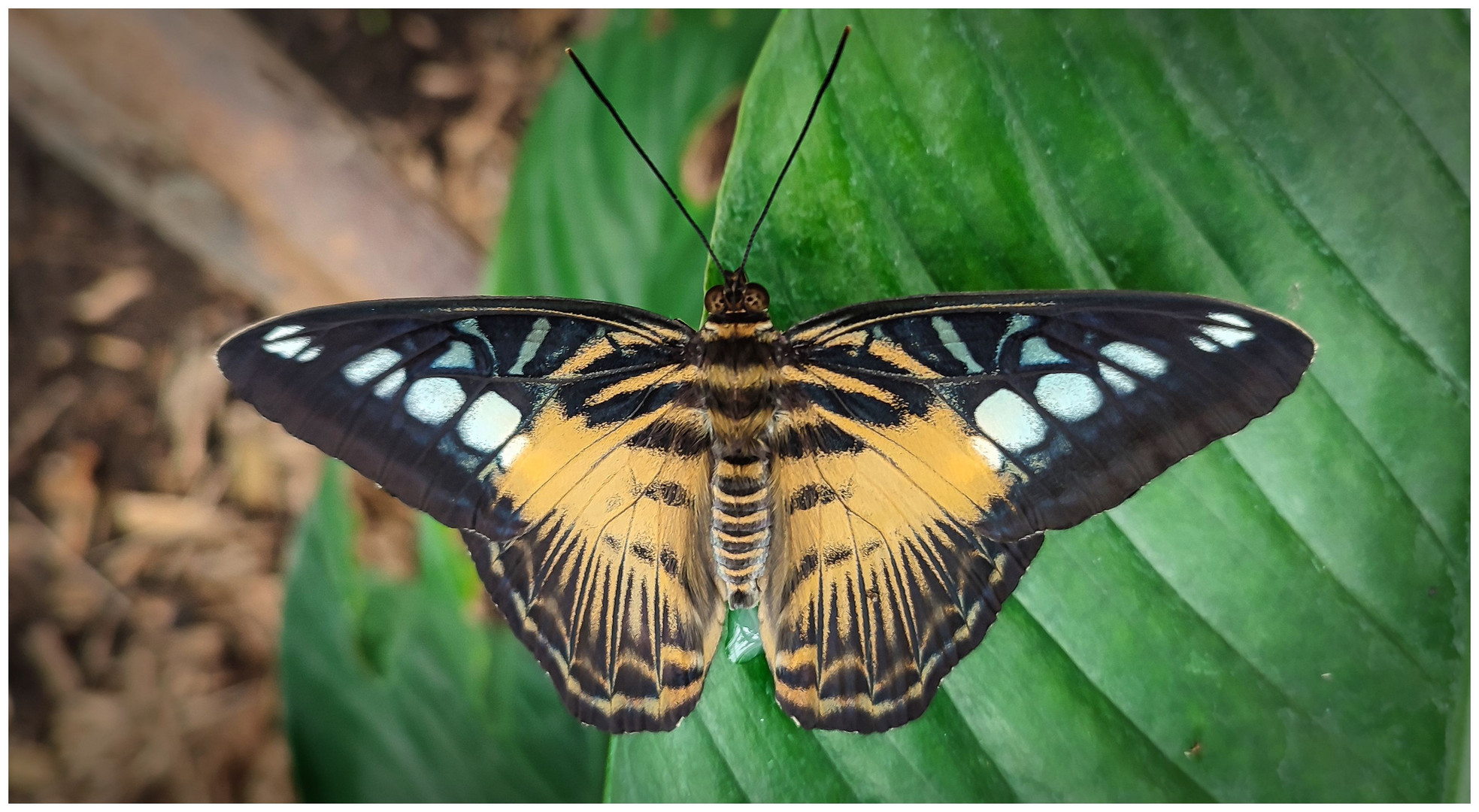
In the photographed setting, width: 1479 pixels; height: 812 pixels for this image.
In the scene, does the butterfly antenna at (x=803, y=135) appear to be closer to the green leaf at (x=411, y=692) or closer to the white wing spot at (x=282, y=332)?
the white wing spot at (x=282, y=332)

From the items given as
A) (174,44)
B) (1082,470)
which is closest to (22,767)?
(174,44)

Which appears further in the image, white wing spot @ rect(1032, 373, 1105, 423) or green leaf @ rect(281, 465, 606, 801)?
green leaf @ rect(281, 465, 606, 801)

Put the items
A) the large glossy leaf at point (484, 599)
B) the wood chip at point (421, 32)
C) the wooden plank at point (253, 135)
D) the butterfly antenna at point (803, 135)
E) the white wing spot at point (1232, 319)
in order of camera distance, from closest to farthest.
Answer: the white wing spot at point (1232, 319)
the butterfly antenna at point (803, 135)
the large glossy leaf at point (484, 599)
the wooden plank at point (253, 135)
the wood chip at point (421, 32)

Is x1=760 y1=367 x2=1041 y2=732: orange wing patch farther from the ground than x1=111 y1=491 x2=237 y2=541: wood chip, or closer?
closer

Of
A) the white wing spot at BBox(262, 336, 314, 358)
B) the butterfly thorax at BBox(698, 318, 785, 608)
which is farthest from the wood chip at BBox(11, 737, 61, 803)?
the butterfly thorax at BBox(698, 318, 785, 608)

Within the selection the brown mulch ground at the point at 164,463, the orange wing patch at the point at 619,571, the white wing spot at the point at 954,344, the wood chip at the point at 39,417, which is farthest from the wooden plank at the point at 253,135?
the white wing spot at the point at 954,344

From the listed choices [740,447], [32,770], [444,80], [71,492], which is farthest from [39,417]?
[740,447]

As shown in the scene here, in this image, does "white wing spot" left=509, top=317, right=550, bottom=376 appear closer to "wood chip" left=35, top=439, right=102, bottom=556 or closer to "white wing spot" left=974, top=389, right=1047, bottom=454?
"white wing spot" left=974, top=389, right=1047, bottom=454

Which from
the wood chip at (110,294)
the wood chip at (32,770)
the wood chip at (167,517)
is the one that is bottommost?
the wood chip at (32,770)

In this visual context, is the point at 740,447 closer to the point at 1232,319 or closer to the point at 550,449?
the point at 550,449
